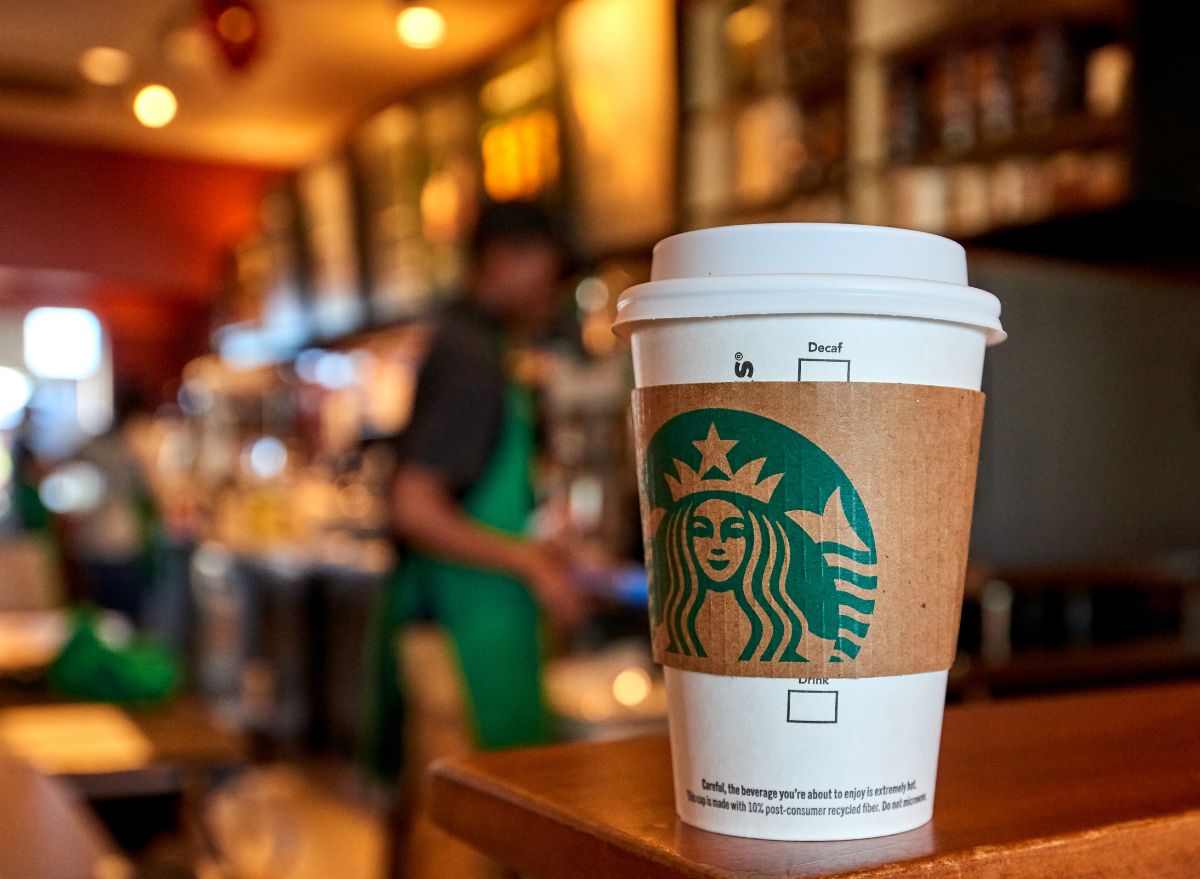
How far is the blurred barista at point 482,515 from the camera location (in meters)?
2.65

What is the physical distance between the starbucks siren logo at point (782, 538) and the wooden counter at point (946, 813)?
9cm

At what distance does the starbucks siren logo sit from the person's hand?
2.03 m

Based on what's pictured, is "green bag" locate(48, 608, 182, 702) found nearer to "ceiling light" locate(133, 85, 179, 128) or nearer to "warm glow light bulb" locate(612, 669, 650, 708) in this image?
"warm glow light bulb" locate(612, 669, 650, 708)

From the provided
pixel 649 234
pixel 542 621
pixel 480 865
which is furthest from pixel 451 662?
pixel 649 234

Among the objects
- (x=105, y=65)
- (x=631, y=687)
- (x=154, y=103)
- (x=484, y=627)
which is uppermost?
(x=105, y=65)

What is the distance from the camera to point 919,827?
Answer: 0.62 metres

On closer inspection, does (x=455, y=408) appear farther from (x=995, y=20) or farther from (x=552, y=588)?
(x=995, y=20)

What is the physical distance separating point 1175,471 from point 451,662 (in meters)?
1.62

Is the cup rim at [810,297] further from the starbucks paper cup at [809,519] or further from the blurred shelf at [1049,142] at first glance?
the blurred shelf at [1049,142]

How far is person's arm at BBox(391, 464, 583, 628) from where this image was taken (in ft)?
8.61

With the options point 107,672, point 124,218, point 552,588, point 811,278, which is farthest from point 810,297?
point 124,218

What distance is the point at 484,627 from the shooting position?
271cm

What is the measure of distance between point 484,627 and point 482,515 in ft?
0.81

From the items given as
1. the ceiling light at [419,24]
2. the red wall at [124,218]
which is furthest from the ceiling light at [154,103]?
the ceiling light at [419,24]
